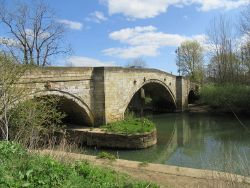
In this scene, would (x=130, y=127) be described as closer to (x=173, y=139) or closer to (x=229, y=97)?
(x=173, y=139)

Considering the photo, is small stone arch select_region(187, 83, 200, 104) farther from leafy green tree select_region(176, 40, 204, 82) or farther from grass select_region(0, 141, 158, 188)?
grass select_region(0, 141, 158, 188)

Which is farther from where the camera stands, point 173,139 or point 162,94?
point 162,94

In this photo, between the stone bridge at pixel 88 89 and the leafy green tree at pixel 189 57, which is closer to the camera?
the stone bridge at pixel 88 89

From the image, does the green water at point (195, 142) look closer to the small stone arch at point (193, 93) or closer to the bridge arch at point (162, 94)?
the bridge arch at point (162, 94)

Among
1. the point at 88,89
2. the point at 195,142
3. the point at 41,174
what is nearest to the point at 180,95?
the point at 195,142

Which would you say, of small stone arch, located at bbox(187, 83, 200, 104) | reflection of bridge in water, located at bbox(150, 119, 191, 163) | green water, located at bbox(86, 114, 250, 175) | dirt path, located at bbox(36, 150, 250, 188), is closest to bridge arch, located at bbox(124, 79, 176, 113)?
green water, located at bbox(86, 114, 250, 175)

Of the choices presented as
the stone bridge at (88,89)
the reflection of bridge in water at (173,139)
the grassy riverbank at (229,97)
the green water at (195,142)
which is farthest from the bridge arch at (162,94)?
the stone bridge at (88,89)

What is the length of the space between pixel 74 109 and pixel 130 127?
10.5 feet

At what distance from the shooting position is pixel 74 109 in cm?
1844

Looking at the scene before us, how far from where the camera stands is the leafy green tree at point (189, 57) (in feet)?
160

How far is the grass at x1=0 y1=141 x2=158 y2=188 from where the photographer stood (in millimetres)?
5199

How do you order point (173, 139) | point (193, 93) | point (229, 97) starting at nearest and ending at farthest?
point (173, 139), point (229, 97), point (193, 93)

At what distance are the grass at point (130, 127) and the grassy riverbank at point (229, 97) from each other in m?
10.0

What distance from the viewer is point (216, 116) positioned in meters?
28.6
